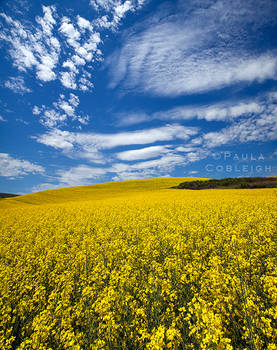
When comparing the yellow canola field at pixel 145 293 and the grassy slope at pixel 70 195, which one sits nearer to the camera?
the yellow canola field at pixel 145 293

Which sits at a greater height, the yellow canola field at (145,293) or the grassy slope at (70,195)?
the grassy slope at (70,195)

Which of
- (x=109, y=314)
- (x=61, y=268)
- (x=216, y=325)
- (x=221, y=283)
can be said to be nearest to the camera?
(x=216, y=325)

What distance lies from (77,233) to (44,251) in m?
2.61

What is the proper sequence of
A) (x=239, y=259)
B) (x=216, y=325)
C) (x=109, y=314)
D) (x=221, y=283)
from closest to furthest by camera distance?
(x=216, y=325) → (x=109, y=314) → (x=221, y=283) → (x=239, y=259)

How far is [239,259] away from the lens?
15.0 feet

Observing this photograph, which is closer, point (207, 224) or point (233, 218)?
point (207, 224)

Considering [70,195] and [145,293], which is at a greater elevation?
[70,195]

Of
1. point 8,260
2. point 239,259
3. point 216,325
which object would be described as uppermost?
point 239,259

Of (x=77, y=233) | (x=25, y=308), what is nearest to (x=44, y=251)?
(x=77, y=233)

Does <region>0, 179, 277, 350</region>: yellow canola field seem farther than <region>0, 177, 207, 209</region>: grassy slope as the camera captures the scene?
No

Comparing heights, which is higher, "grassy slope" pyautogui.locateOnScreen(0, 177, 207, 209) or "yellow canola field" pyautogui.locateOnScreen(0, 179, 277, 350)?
"grassy slope" pyautogui.locateOnScreen(0, 177, 207, 209)

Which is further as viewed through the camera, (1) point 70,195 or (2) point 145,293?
(1) point 70,195

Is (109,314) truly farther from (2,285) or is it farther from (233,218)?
(233,218)

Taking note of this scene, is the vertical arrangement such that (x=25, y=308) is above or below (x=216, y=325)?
below
